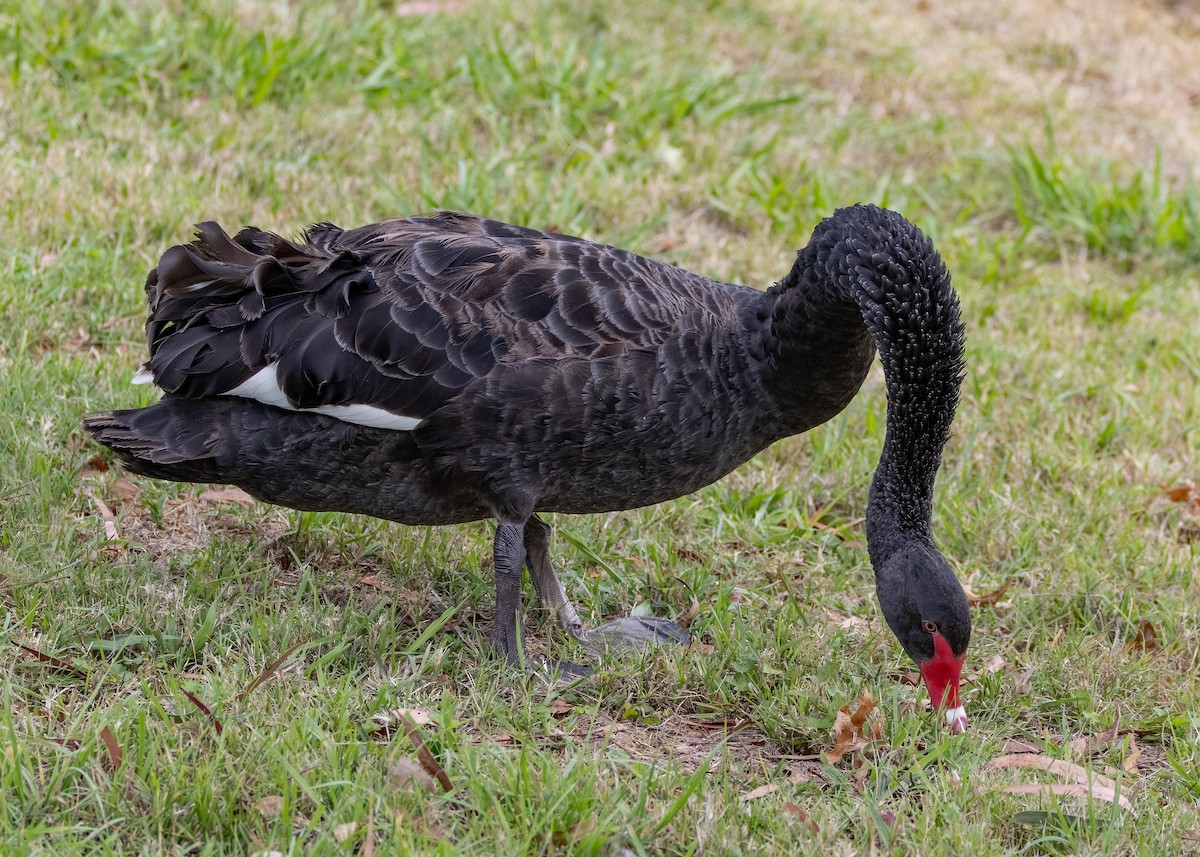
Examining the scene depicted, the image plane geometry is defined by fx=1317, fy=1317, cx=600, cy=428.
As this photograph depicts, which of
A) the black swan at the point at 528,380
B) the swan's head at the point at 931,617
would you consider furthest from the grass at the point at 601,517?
the black swan at the point at 528,380

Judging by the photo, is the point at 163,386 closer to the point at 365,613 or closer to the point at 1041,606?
the point at 365,613

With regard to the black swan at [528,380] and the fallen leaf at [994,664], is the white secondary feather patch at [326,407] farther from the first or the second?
the fallen leaf at [994,664]

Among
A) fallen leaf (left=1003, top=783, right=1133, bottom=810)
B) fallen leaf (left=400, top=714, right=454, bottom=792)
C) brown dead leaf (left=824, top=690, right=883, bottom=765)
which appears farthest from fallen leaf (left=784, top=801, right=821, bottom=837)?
fallen leaf (left=400, top=714, right=454, bottom=792)

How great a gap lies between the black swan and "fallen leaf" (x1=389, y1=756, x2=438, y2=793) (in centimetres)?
69

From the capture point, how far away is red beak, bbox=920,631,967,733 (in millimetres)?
3408

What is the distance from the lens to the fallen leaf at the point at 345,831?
8.85 ft

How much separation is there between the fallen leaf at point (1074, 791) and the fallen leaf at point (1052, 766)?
0.04 m

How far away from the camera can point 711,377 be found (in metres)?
3.52

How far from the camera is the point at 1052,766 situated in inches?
131

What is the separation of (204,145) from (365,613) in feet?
10.4

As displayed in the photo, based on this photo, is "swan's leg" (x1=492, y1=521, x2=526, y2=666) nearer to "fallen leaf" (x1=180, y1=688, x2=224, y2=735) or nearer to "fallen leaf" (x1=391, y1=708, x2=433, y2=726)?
"fallen leaf" (x1=391, y1=708, x2=433, y2=726)

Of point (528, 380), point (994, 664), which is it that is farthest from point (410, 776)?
point (994, 664)

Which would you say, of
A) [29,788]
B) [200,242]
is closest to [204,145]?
[200,242]

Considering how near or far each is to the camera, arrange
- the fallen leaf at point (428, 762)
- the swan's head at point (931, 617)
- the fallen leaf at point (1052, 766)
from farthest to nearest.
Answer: the swan's head at point (931, 617) < the fallen leaf at point (1052, 766) < the fallen leaf at point (428, 762)
